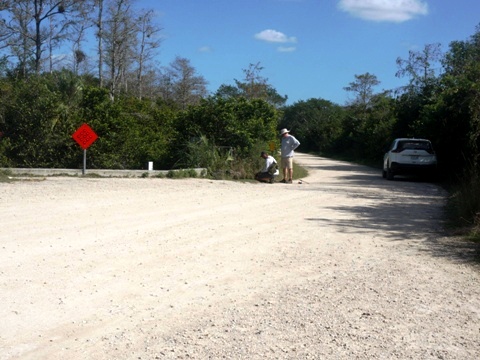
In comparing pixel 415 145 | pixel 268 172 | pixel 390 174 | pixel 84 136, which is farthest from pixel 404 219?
pixel 84 136

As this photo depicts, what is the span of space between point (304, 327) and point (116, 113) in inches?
744

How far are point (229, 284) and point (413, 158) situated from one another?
16.8 meters

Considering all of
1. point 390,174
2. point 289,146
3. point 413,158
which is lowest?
point 390,174

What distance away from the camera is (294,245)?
27.8 feet

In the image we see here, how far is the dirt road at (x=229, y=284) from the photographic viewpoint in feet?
15.6

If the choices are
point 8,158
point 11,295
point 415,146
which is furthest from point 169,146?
point 11,295

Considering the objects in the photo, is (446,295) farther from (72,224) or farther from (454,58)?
(454,58)

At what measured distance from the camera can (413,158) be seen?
21688mm

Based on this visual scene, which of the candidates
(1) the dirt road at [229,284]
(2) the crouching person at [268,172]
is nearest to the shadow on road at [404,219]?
(1) the dirt road at [229,284]

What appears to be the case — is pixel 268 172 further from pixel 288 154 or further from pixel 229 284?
pixel 229 284

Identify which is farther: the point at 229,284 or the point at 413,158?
the point at 413,158

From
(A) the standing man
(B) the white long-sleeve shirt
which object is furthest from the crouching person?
(B) the white long-sleeve shirt

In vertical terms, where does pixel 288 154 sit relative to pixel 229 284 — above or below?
above

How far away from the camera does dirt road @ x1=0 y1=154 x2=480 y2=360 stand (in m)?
4.74
